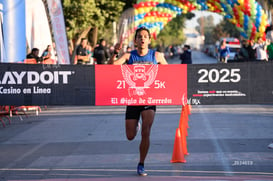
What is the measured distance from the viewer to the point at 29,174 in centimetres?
927

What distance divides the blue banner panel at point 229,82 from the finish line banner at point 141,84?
7.0 inches

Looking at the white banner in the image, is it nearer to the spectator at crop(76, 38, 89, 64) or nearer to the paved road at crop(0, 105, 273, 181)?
the paved road at crop(0, 105, 273, 181)

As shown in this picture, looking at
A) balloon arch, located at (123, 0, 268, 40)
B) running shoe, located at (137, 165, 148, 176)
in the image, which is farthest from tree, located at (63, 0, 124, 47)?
running shoe, located at (137, 165, 148, 176)

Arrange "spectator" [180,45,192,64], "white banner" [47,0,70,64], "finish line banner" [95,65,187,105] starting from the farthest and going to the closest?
1. "spectator" [180,45,192,64]
2. "white banner" [47,0,70,64]
3. "finish line banner" [95,65,187,105]

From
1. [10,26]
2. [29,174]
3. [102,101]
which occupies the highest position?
[10,26]

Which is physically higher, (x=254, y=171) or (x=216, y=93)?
(x=216, y=93)

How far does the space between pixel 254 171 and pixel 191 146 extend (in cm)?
266

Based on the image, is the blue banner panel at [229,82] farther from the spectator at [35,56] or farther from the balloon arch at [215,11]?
the balloon arch at [215,11]

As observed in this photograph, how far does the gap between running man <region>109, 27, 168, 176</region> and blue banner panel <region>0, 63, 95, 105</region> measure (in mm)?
631

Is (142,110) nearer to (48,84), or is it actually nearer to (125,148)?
(48,84)

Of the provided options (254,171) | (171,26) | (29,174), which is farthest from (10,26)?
(171,26)

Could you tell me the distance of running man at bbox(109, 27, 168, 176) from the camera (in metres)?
8.95

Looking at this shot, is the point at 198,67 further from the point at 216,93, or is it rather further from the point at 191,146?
the point at 191,146

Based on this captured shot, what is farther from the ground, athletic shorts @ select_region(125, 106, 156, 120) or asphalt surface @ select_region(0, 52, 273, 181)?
athletic shorts @ select_region(125, 106, 156, 120)
